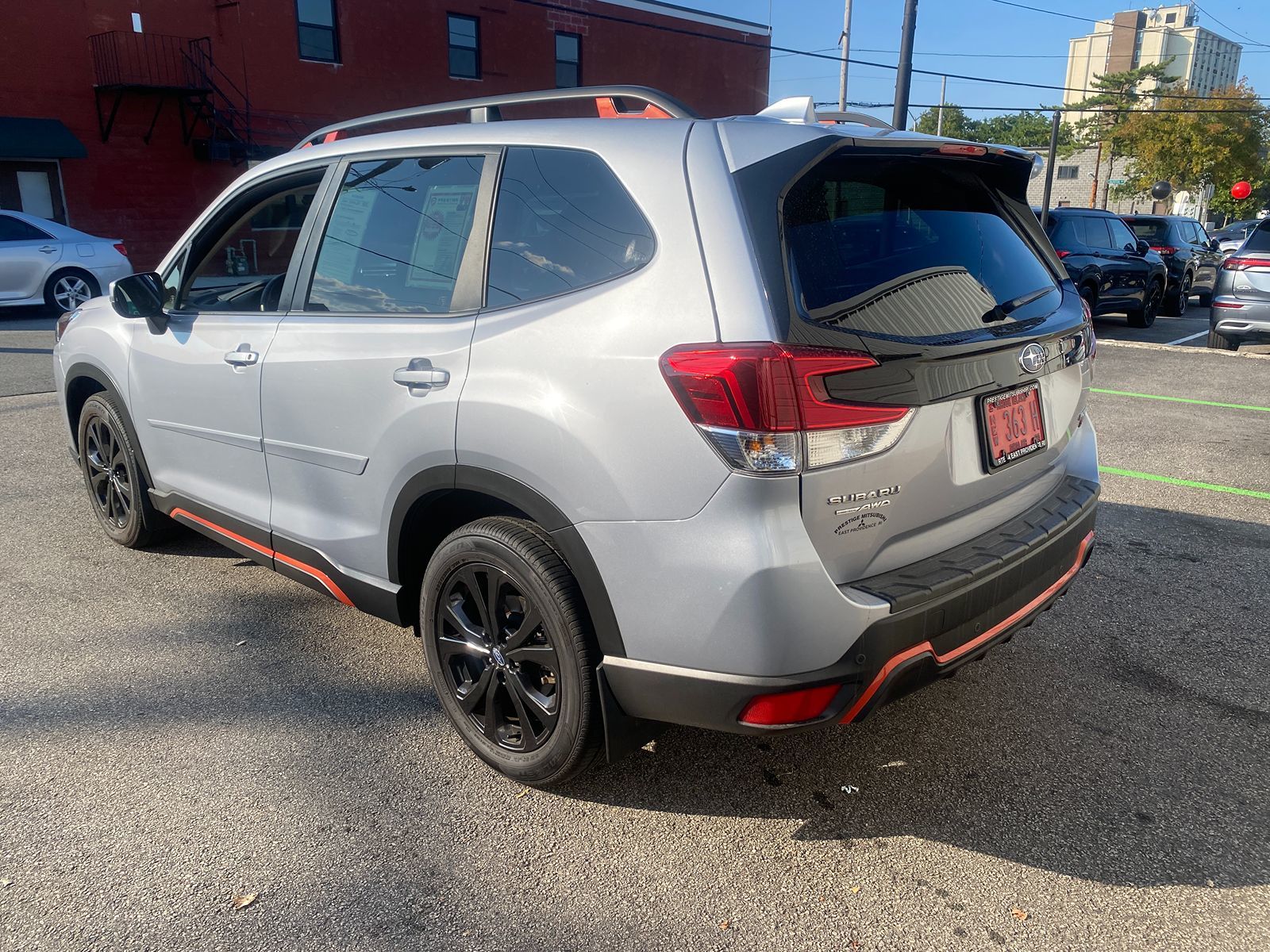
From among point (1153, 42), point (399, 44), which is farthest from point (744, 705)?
point (1153, 42)

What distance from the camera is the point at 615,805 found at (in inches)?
113

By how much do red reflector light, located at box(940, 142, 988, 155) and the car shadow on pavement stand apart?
1.76m

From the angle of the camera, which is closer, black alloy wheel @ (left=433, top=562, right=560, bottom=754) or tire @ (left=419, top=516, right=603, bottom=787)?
tire @ (left=419, top=516, right=603, bottom=787)

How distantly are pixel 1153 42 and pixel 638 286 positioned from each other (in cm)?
17912

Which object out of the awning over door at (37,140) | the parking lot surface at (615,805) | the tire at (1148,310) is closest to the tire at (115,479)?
the parking lot surface at (615,805)

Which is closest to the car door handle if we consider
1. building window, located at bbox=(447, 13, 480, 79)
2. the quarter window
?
the quarter window

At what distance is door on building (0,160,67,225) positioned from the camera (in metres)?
20.5

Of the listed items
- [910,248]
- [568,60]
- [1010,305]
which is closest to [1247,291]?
[1010,305]

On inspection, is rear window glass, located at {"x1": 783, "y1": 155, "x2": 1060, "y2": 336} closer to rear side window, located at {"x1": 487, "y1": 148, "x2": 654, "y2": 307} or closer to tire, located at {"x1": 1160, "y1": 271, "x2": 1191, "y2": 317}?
rear side window, located at {"x1": 487, "y1": 148, "x2": 654, "y2": 307}

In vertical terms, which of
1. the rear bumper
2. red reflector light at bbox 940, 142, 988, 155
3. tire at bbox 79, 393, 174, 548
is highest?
red reflector light at bbox 940, 142, 988, 155

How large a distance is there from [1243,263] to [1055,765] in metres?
9.85

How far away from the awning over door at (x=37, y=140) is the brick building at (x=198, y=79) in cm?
3

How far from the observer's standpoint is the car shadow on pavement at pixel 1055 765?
268 centimetres

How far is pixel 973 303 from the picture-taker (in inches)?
109
